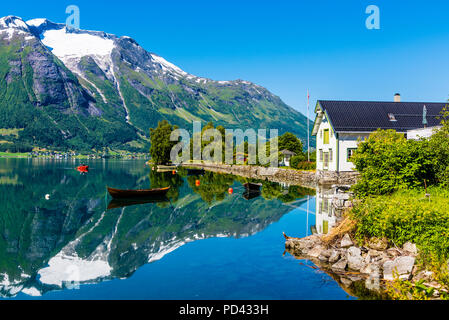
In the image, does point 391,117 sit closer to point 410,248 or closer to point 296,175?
point 296,175

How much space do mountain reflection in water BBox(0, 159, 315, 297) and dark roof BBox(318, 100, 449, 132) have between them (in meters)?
12.7

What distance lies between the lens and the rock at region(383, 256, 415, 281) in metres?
13.7

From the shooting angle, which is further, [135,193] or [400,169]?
[135,193]

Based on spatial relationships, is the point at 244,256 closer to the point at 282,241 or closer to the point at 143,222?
the point at 282,241

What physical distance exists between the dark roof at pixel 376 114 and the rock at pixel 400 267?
124 feet

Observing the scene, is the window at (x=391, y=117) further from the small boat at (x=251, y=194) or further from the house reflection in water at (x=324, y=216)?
the small boat at (x=251, y=194)

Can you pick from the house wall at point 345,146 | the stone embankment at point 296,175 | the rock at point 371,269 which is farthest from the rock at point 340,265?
the house wall at point 345,146

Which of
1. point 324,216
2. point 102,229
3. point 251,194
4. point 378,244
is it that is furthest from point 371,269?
point 251,194

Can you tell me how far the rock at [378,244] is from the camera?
1606 cm

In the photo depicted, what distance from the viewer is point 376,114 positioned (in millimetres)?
53719

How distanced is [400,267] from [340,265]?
258 centimetres

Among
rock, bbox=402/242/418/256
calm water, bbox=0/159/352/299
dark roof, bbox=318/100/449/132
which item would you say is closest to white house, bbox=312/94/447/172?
dark roof, bbox=318/100/449/132
